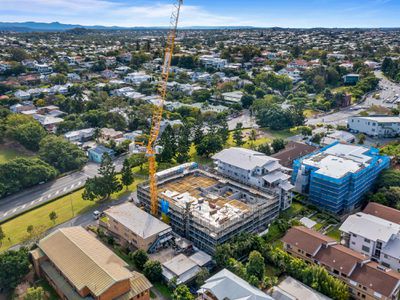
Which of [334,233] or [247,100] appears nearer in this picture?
[334,233]

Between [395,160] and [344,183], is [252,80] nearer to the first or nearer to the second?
[395,160]

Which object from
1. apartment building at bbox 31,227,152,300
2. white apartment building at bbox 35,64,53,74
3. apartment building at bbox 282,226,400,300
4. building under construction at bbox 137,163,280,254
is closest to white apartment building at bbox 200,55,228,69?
white apartment building at bbox 35,64,53,74

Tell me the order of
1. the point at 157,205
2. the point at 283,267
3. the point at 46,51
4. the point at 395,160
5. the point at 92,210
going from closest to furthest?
1. the point at 283,267
2. the point at 157,205
3. the point at 92,210
4. the point at 395,160
5. the point at 46,51

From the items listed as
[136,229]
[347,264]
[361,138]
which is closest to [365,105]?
[361,138]

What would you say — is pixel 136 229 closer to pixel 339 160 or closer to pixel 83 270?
pixel 83 270

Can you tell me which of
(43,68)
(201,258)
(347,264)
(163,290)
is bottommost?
(163,290)

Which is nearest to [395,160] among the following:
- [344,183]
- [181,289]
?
[344,183]

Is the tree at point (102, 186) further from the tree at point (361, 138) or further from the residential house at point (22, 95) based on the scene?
the residential house at point (22, 95)
